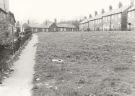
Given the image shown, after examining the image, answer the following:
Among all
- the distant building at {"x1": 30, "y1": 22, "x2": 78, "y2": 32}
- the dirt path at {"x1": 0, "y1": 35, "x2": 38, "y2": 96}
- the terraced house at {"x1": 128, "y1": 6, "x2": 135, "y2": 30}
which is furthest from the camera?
the distant building at {"x1": 30, "y1": 22, "x2": 78, "y2": 32}

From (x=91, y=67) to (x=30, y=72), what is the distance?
348cm

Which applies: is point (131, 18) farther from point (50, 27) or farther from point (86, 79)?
point (86, 79)

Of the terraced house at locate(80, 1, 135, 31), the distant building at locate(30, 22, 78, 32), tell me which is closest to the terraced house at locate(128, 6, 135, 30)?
the terraced house at locate(80, 1, 135, 31)

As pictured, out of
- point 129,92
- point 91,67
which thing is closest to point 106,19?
point 91,67

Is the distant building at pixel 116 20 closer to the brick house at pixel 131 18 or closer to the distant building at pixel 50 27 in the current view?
the brick house at pixel 131 18

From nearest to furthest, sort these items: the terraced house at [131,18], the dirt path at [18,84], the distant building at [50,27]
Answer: the dirt path at [18,84] < the terraced house at [131,18] < the distant building at [50,27]

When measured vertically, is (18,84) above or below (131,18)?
below

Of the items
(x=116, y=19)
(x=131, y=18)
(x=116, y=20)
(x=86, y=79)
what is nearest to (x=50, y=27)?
(x=116, y=20)

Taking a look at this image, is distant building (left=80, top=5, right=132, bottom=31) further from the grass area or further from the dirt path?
the dirt path

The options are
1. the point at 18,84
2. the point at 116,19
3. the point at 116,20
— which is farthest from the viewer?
the point at 116,20

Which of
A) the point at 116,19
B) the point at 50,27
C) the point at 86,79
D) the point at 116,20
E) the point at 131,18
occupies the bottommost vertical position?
the point at 86,79

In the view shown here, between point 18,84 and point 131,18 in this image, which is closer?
point 18,84

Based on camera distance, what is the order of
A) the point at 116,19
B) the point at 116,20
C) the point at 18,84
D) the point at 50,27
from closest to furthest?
the point at 18,84
the point at 116,19
the point at 116,20
the point at 50,27

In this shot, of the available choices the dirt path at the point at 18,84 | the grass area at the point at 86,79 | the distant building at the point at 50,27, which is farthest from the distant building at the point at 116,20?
the dirt path at the point at 18,84
